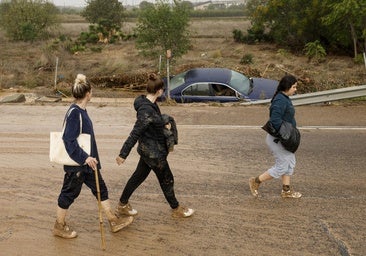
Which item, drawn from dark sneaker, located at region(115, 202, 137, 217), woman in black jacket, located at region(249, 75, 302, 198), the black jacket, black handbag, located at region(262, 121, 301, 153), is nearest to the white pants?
woman in black jacket, located at region(249, 75, 302, 198)

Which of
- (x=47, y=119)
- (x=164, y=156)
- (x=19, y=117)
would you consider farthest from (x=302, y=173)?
(x=19, y=117)

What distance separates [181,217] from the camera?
5574 mm

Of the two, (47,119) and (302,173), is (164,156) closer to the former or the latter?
(302,173)

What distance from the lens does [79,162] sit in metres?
4.71

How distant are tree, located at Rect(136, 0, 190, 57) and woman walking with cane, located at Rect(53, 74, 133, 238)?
13.5 metres

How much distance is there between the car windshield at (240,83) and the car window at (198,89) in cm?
73

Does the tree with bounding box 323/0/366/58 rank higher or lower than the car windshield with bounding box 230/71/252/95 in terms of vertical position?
higher

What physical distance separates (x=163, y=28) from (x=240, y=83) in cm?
587

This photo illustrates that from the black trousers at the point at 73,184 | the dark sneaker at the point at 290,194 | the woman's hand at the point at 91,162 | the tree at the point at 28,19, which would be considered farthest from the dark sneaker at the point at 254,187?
the tree at the point at 28,19

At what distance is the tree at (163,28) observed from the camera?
58.3ft

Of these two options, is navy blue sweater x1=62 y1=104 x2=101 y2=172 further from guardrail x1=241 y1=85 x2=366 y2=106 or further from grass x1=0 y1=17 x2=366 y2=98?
grass x1=0 y1=17 x2=366 y2=98

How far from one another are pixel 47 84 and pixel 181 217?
13.7 m

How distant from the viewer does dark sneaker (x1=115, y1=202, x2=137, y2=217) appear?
5.59m

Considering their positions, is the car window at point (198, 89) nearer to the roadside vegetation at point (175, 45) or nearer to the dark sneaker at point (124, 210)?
the roadside vegetation at point (175, 45)
